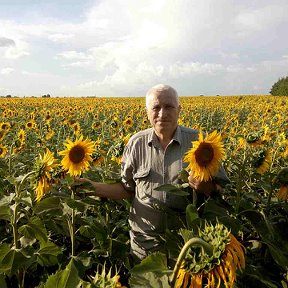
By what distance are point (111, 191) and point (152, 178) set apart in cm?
33

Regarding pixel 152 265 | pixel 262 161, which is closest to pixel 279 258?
pixel 262 161

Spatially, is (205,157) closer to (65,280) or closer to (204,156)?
(204,156)

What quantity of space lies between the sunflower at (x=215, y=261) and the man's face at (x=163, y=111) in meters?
1.69

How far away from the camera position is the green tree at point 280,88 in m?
41.6

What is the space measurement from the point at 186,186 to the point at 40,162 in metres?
0.83

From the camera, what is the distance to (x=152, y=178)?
113 inches

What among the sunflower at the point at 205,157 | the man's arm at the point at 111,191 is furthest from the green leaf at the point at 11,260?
the sunflower at the point at 205,157

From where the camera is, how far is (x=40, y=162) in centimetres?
230

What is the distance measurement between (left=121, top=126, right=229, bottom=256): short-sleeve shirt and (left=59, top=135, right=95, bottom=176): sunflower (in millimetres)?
446

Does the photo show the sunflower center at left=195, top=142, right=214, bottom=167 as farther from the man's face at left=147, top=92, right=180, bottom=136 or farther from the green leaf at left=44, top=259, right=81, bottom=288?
the green leaf at left=44, top=259, right=81, bottom=288

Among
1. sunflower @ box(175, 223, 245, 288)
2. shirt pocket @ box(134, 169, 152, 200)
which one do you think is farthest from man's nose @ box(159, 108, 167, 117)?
sunflower @ box(175, 223, 245, 288)

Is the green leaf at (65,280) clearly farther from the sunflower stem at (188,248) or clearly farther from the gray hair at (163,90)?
the gray hair at (163,90)

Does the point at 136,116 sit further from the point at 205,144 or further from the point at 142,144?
the point at 205,144

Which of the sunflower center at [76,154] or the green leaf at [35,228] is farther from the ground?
the sunflower center at [76,154]
